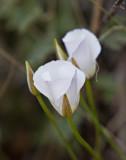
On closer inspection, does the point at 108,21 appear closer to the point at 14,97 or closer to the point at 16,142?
the point at 14,97

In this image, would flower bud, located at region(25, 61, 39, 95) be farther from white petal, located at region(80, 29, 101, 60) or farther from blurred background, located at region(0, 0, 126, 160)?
blurred background, located at region(0, 0, 126, 160)

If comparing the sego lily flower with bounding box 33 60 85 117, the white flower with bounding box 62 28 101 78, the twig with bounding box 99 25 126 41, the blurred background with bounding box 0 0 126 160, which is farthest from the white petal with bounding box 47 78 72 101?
the blurred background with bounding box 0 0 126 160

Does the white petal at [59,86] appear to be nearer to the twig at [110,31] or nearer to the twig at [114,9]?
the twig at [114,9]

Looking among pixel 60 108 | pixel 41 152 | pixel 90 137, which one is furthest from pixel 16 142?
pixel 60 108

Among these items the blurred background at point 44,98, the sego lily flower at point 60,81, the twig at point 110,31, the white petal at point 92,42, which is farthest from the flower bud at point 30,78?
the blurred background at point 44,98

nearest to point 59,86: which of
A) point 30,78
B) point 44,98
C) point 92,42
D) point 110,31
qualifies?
point 30,78
